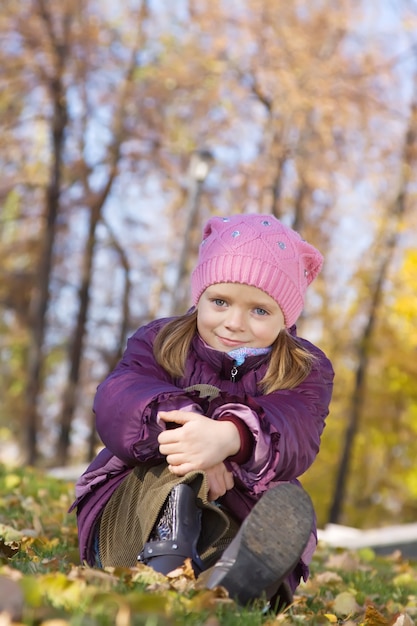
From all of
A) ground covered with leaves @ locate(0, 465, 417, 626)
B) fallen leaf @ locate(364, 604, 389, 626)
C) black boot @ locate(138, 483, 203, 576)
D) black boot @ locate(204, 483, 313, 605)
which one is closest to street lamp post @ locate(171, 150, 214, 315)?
ground covered with leaves @ locate(0, 465, 417, 626)

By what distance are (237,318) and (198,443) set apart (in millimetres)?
551

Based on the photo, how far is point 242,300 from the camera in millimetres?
3191

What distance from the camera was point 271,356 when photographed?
3.23 meters

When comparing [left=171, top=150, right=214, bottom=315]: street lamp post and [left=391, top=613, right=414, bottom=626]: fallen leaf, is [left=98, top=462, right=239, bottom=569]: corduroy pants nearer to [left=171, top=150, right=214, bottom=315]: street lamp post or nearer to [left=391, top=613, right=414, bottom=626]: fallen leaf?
[left=391, top=613, right=414, bottom=626]: fallen leaf

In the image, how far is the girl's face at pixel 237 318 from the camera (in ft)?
10.3

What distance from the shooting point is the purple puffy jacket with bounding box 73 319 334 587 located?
2.90 m

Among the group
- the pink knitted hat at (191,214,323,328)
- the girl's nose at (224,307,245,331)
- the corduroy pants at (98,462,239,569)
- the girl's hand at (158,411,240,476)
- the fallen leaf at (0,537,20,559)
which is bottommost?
the fallen leaf at (0,537,20,559)

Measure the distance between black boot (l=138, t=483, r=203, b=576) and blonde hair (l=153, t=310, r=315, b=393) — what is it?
56 centimetres

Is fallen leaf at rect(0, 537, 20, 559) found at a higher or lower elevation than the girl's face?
lower

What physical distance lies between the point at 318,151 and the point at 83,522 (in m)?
17.6

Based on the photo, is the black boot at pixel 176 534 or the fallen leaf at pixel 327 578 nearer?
the black boot at pixel 176 534

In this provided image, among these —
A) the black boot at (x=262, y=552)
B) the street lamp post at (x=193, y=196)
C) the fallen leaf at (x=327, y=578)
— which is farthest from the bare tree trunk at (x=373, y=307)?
the black boot at (x=262, y=552)

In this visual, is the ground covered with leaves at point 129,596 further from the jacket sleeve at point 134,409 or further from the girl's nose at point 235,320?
the girl's nose at point 235,320

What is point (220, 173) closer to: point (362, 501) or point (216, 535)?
point (362, 501)
